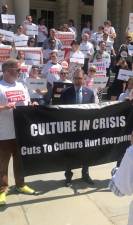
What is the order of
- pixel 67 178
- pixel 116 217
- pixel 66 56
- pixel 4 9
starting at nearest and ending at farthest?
pixel 116 217 → pixel 67 178 → pixel 66 56 → pixel 4 9

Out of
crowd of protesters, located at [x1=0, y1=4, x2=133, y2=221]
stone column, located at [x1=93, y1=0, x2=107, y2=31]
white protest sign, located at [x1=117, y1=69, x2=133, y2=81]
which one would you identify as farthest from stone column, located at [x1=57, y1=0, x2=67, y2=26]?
white protest sign, located at [x1=117, y1=69, x2=133, y2=81]

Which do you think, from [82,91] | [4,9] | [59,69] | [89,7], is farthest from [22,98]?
[89,7]

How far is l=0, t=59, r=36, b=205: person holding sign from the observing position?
5.72 m

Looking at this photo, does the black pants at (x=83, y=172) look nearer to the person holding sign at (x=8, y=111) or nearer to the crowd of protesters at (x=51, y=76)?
the crowd of protesters at (x=51, y=76)

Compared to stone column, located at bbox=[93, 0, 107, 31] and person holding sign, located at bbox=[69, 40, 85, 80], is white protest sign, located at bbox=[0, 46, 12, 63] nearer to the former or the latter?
person holding sign, located at bbox=[69, 40, 85, 80]

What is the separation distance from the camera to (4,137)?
584cm

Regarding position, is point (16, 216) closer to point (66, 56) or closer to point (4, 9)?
point (66, 56)

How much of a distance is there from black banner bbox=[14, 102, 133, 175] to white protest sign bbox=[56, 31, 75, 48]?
683 cm

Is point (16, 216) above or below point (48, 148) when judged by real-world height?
below

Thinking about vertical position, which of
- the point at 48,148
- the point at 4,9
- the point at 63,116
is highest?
the point at 4,9

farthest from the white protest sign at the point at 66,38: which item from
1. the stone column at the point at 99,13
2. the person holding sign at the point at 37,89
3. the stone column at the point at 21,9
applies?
the stone column at the point at 99,13

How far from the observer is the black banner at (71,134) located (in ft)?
19.6

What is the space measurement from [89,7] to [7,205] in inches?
880

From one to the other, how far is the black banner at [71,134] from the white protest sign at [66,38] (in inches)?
269
